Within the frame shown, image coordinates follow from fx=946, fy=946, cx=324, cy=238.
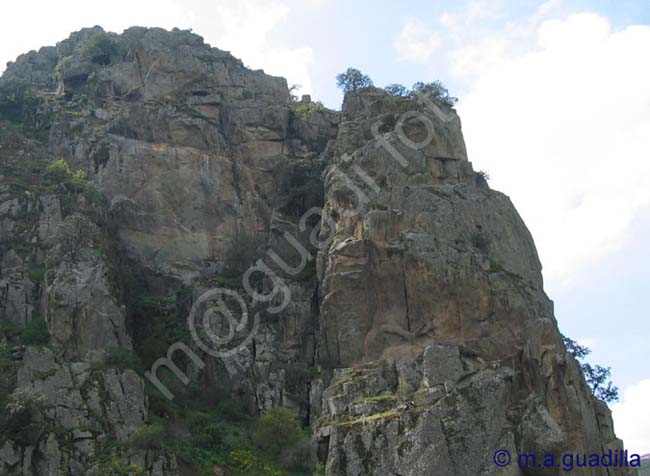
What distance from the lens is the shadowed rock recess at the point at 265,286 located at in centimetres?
4162

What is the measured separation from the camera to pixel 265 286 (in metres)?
56.2

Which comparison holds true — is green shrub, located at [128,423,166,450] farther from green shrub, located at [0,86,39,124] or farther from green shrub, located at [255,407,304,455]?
green shrub, located at [0,86,39,124]

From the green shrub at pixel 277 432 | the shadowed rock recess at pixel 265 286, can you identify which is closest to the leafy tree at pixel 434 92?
the shadowed rock recess at pixel 265 286

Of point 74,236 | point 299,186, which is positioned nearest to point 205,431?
point 74,236

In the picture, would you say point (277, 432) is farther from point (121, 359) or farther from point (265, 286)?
point (265, 286)

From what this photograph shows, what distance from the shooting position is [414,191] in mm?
53094

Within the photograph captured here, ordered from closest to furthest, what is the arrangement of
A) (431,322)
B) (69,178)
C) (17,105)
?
1. (431,322)
2. (69,178)
3. (17,105)

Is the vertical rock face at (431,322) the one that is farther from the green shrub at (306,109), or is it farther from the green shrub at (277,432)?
the green shrub at (306,109)

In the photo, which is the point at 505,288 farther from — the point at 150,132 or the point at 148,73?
the point at 148,73

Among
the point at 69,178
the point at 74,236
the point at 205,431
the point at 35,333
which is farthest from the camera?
the point at 69,178

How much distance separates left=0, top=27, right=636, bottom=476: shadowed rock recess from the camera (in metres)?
41.6

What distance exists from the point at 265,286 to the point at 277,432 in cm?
1194

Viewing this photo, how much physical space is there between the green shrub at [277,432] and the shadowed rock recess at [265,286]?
4.29 feet

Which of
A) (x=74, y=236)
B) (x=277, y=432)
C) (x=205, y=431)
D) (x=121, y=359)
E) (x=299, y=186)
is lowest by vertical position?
(x=277, y=432)
